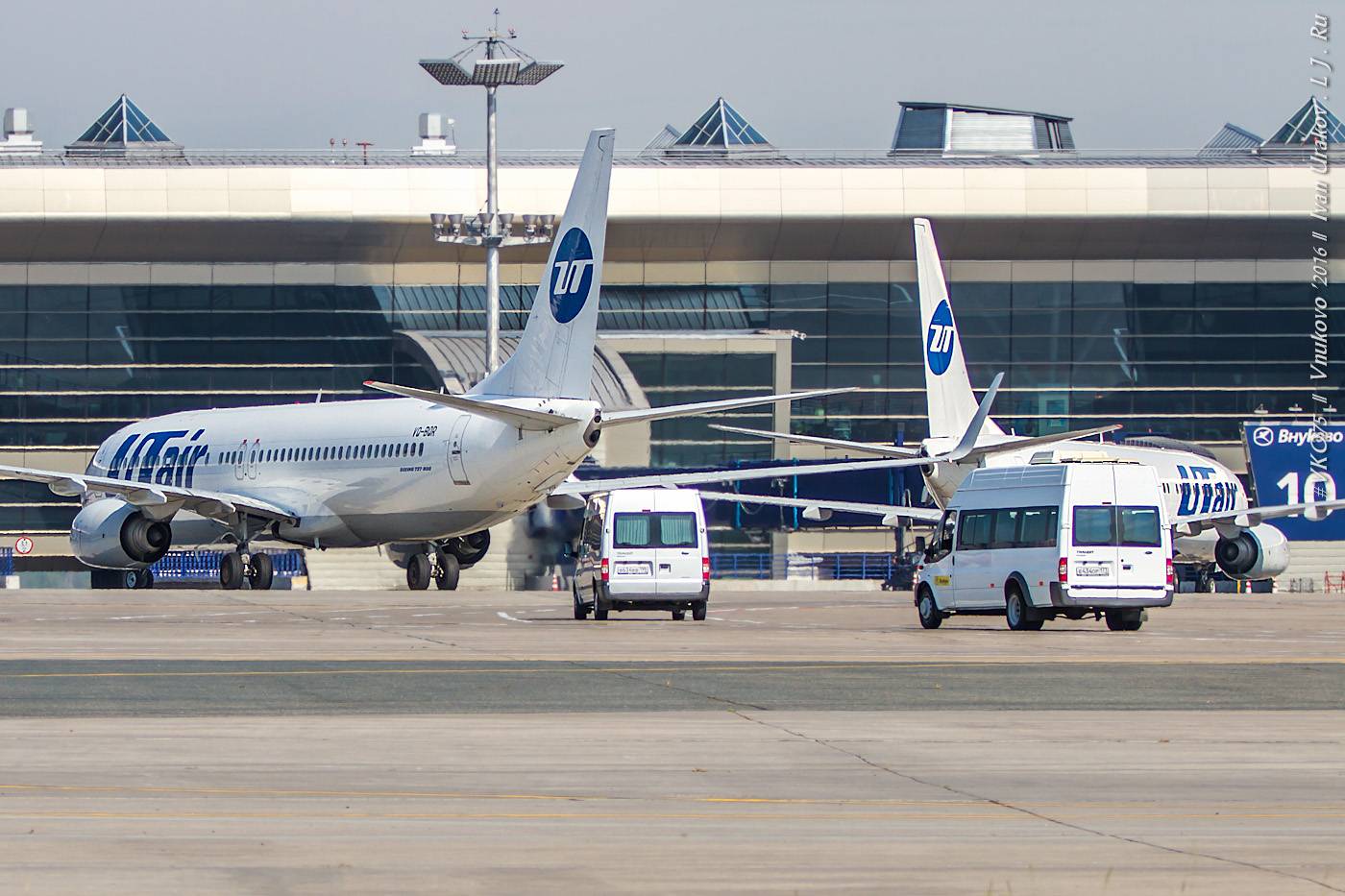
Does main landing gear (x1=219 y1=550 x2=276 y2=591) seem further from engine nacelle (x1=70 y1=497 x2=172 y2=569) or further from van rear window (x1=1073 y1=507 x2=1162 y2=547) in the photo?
van rear window (x1=1073 y1=507 x2=1162 y2=547)

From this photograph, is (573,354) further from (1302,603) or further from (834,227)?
(834,227)

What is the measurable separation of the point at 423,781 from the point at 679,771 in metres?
1.66

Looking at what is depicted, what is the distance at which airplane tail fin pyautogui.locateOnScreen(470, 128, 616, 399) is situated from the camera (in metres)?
39.7

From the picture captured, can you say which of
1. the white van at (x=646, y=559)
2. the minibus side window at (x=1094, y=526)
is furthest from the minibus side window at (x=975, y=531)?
the white van at (x=646, y=559)

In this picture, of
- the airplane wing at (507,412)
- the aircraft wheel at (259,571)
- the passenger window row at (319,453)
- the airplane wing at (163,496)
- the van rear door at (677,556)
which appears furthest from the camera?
the aircraft wheel at (259,571)

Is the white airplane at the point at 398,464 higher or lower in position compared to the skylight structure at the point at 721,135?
lower

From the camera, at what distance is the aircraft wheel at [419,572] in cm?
4947

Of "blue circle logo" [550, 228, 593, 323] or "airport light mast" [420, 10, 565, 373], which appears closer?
"blue circle logo" [550, 228, 593, 323]

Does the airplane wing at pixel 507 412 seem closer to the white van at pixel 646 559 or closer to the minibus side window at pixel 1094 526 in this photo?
the white van at pixel 646 559

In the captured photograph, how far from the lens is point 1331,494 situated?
247ft

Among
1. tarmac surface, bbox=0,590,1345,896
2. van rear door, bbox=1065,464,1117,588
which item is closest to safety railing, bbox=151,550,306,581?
van rear door, bbox=1065,464,1117,588

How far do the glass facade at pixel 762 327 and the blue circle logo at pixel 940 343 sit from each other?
111 feet

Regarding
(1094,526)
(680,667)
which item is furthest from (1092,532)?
(680,667)

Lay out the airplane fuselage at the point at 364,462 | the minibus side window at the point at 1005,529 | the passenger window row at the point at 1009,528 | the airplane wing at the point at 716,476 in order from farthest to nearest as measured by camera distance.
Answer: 1. the airplane wing at the point at 716,476
2. the airplane fuselage at the point at 364,462
3. the minibus side window at the point at 1005,529
4. the passenger window row at the point at 1009,528
